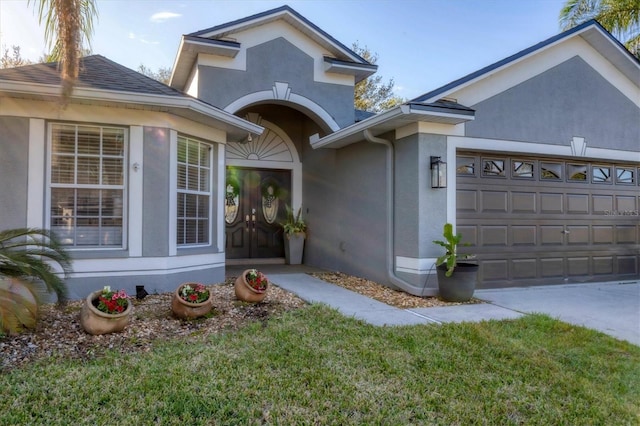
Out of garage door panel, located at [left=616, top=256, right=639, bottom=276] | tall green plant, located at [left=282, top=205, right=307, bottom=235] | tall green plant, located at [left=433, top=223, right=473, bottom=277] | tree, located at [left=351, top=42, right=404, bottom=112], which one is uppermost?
tree, located at [left=351, top=42, right=404, bottom=112]

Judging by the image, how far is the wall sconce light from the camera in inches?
262

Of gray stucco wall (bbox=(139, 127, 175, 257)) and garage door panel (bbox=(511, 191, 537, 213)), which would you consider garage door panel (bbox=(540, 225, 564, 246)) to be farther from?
gray stucco wall (bbox=(139, 127, 175, 257))

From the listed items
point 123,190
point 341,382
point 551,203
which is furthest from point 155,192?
point 551,203

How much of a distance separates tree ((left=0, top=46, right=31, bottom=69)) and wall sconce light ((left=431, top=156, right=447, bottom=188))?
20.2 m

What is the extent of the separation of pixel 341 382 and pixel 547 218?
20.1 ft

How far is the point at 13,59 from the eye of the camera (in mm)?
19125

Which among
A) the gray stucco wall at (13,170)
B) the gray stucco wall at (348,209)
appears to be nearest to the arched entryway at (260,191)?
the gray stucco wall at (348,209)

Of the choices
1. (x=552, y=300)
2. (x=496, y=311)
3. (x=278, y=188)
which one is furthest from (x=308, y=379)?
(x=278, y=188)

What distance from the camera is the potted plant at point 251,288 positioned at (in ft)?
18.9

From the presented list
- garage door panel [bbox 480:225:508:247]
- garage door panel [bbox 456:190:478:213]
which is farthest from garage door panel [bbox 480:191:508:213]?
garage door panel [bbox 480:225:508:247]

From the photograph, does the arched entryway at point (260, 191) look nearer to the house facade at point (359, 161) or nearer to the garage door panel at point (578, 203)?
the house facade at point (359, 161)

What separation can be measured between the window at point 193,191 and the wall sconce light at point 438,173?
377 centimetres

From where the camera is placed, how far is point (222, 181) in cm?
749

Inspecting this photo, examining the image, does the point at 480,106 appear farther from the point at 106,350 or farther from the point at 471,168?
the point at 106,350
